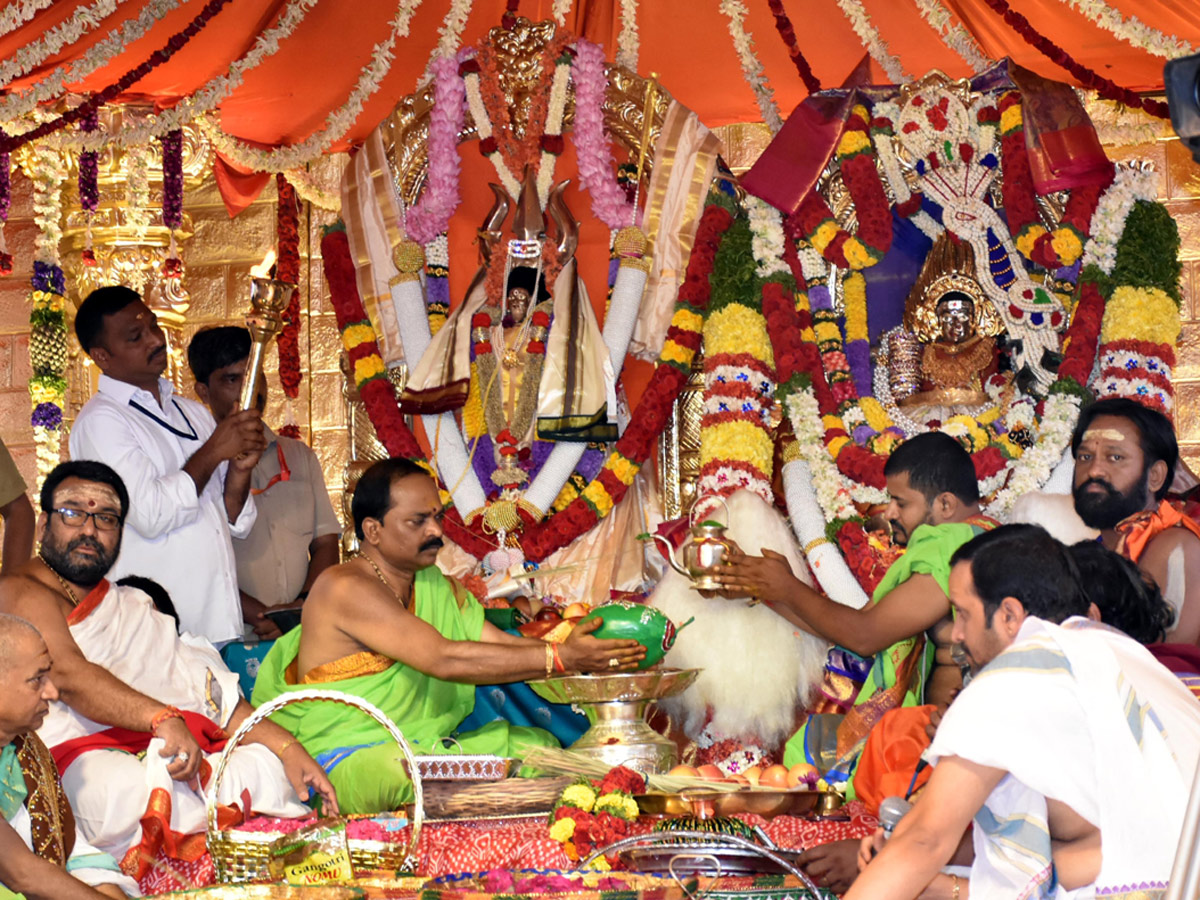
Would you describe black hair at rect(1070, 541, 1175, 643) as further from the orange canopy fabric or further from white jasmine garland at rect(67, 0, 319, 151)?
white jasmine garland at rect(67, 0, 319, 151)

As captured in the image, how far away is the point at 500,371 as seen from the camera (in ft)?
22.1

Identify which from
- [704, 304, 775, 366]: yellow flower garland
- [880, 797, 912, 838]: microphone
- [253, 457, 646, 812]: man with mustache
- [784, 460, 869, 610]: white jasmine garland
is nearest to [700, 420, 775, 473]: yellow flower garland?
[784, 460, 869, 610]: white jasmine garland

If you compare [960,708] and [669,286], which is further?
[669,286]

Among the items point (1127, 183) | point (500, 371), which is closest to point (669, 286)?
point (500, 371)

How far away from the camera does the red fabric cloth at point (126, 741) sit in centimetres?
433

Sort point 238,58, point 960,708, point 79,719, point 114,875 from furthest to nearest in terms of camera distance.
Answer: point 238,58, point 79,719, point 114,875, point 960,708

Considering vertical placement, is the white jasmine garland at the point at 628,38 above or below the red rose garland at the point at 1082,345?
above

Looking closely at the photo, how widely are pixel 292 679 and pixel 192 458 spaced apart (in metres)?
1.24

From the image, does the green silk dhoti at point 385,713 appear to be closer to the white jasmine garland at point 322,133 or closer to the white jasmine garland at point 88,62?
the white jasmine garland at point 88,62

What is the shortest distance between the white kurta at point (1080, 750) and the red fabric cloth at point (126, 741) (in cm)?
252

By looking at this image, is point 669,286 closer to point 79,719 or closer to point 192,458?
point 192,458

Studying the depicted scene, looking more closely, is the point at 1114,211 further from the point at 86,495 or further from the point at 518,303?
the point at 86,495

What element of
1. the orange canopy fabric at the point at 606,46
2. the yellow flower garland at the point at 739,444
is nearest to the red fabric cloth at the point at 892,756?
the yellow flower garland at the point at 739,444

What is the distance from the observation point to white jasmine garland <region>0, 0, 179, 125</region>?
6.30m
